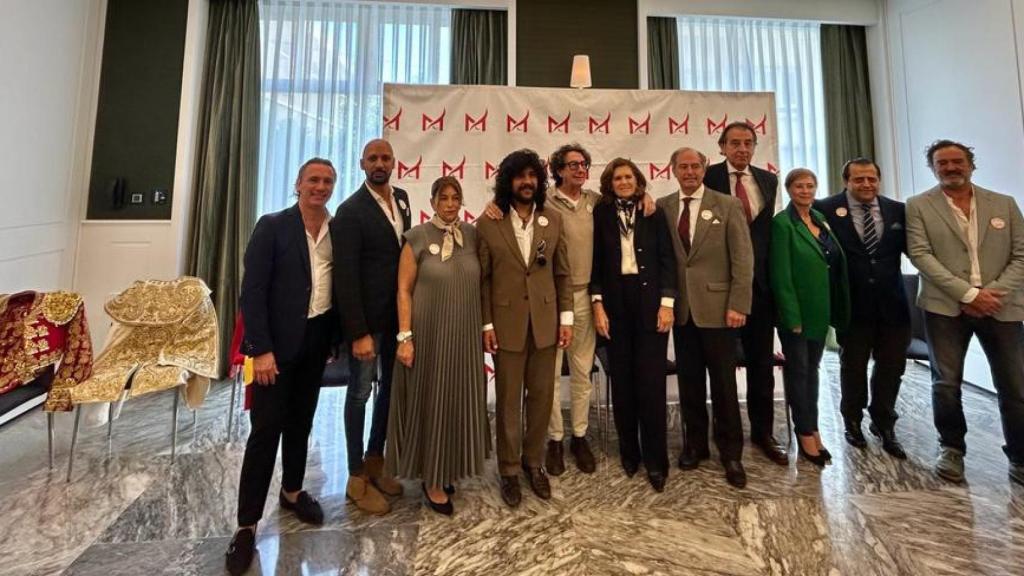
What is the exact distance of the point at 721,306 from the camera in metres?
1.92

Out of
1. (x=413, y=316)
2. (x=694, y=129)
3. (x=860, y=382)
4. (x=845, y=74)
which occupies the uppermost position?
(x=845, y=74)

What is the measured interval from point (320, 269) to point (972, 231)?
291cm

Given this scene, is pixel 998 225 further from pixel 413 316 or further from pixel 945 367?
pixel 413 316

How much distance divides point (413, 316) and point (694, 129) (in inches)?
105

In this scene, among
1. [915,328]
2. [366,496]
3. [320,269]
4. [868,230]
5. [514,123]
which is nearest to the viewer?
[320,269]

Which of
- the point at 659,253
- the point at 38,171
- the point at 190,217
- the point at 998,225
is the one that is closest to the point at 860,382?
the point at 998,225

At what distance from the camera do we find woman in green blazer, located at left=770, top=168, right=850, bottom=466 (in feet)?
6.73

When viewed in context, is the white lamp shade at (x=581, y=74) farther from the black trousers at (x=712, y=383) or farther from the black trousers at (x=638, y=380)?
the black trousers at (x=712, y=383)

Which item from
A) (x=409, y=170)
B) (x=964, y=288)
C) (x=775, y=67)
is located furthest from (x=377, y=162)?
(x=775, y=67)

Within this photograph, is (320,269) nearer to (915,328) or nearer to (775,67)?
(915,328)

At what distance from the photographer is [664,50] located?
3.99 m

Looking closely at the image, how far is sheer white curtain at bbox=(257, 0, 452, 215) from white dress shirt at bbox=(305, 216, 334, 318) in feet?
7.91

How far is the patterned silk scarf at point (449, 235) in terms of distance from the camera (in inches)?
66.3

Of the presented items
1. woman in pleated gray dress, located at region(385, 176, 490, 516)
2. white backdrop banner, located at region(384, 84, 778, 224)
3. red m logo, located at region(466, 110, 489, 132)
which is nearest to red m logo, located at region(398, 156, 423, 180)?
white backdrop banner, located at region(384, 84, 778, 224)
